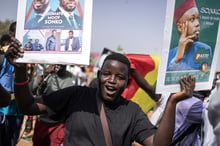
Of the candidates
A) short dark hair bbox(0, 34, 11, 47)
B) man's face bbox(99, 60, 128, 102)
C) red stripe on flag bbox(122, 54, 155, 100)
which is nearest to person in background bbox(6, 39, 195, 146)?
man's face bbox(99, 60, 128, 102)

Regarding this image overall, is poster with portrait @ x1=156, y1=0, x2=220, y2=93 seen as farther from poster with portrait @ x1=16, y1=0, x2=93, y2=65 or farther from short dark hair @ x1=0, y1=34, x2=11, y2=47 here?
short dark hair @ x1=0, y1=34, x2=11, y2=47

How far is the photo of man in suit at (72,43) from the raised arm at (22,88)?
12.7 inches

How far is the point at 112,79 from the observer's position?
2369 millimetres

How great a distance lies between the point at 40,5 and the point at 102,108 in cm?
86

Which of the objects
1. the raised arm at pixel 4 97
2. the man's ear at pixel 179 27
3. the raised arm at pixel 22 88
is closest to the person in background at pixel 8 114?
the raised arm at pixel 4 97

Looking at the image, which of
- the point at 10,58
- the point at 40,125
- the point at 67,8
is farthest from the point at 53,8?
the point at 40,125

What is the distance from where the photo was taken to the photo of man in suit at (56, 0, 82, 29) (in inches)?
81.4

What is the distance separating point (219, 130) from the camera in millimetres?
1462

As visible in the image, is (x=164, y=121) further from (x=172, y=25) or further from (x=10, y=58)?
(x=10, y=58)

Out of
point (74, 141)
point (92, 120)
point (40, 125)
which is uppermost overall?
point (92, 120)

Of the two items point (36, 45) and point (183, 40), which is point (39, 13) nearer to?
point (36, 45)

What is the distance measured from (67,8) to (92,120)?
32.0 inches

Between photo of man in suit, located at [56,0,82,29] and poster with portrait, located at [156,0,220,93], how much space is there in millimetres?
584

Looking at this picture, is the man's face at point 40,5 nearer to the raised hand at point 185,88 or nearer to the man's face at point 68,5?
the man's face at point 68,5
